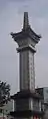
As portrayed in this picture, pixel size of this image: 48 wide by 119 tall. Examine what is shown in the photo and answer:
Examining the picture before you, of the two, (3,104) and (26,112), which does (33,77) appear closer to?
(26,112)

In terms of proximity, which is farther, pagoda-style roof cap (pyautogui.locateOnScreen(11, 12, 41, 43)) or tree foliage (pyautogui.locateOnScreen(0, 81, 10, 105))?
tree foliage (pyautogui.locateOnScreen(0, 81, 10, 105))

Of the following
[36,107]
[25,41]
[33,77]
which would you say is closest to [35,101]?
[36,107]

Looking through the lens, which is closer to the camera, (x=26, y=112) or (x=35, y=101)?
(x=26, y=112)

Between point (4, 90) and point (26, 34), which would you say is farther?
point (4, 90)

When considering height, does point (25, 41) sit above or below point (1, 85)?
above

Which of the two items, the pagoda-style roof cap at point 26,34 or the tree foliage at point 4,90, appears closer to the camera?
the pagoda-style roof cap at point 26,34

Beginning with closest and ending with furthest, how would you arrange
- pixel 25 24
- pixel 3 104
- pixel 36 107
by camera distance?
pixel 36 107, pixel 25 24, pixel 3 104

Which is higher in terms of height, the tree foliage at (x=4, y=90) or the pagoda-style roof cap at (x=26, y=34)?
the pagoda-style roof cap at (x=26, y=34)

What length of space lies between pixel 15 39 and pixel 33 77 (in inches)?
302

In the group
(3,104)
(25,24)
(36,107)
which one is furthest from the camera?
(3,104)

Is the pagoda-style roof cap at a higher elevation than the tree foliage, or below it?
higher

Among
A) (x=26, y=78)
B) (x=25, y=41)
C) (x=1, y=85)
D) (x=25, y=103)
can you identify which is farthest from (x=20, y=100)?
(x=1, y=85)

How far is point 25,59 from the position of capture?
4619cm

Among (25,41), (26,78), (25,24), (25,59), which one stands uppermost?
(25,24)
